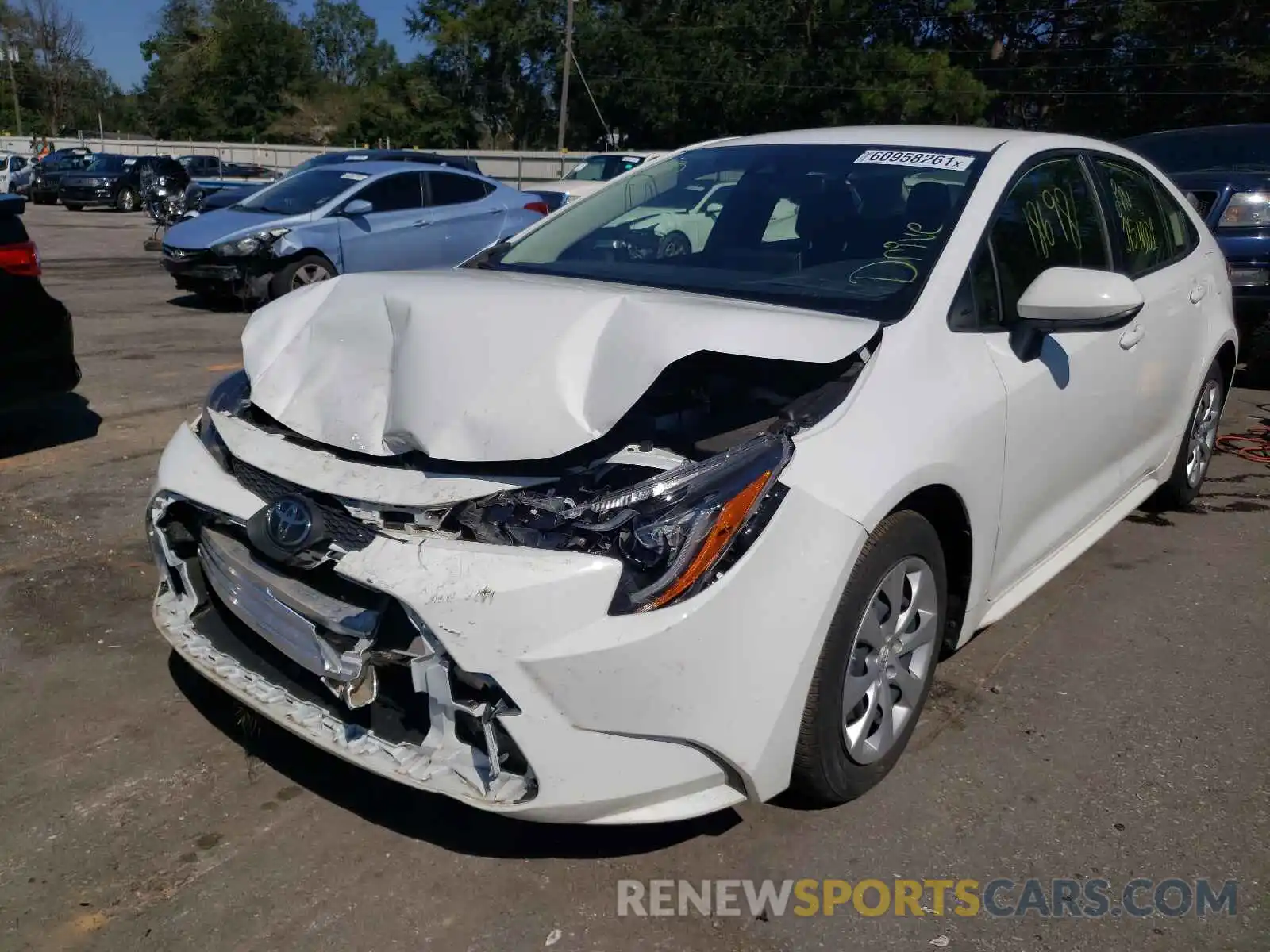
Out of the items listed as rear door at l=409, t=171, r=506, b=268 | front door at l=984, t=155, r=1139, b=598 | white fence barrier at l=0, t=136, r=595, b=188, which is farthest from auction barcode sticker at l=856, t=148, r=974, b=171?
white fence barrier at l=0, t=136, r=595, b=188

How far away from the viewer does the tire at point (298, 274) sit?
426 inches

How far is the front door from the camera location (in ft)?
10.7

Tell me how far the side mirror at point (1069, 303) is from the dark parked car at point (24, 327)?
4.55 m

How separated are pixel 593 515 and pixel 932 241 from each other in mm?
1481

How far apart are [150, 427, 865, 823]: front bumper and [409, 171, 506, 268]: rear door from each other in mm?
9663

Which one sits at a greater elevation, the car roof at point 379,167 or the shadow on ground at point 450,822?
the car roof at point 379,167

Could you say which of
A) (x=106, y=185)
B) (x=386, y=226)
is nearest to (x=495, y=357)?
(x=386, y=226)

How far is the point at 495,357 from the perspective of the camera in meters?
2.78

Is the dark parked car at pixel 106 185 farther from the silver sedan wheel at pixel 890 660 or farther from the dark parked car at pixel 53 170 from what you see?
the silver sedan wheel at pixel 890 660

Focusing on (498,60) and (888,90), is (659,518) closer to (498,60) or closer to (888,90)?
(888,90)

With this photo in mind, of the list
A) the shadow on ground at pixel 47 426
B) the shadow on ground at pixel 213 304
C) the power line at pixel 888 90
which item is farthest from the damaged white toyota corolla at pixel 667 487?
the power line at pixel 888 90

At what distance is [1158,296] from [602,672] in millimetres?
3049

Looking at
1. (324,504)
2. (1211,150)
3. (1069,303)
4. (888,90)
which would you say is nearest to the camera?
(324,504)

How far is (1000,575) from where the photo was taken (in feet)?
10.9
